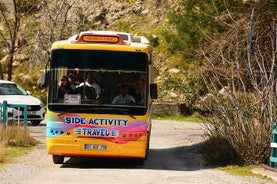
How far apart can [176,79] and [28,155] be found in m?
21.3

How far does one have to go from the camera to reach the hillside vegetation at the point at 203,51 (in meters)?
15.7

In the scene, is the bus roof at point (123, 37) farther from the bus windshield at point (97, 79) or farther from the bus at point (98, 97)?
the bus windshield at point (97, 79)

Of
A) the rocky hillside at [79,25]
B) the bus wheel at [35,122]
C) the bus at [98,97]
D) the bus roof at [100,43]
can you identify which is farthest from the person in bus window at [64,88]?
the rocky hillside at [79,25]

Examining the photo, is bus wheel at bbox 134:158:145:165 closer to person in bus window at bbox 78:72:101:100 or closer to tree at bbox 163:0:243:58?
person in bus window at bbox 78:72:101:100

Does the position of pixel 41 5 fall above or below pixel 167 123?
above

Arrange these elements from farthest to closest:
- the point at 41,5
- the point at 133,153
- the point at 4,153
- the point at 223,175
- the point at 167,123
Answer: the point at 41,5 → the point at 167,123 → the point at 4,153 → the point at 133,153 → the point at 223,175

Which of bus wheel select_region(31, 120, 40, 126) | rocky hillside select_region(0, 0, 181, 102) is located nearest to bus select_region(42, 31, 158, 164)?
bus wheel select_region(31, 120, 40, 126)

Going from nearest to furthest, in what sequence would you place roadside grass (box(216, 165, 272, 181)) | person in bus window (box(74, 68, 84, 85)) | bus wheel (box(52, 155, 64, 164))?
roadside grass (box(216, 165, 272, 181)) → person in bus window (box(74, 68, 84, 85)) → bus wheel (box(52, 155, 64, 164))

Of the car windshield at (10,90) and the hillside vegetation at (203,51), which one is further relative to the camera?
the car windshield at (10,90)

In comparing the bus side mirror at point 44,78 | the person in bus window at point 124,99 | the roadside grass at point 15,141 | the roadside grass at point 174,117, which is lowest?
the roadside grass at point 174,117

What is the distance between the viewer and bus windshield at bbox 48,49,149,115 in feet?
50.7

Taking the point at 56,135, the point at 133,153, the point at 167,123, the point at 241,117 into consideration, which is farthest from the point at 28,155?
the point at 167,123

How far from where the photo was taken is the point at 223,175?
1430 cm

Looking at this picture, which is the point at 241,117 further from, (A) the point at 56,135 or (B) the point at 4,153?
(B) the point at 4,153
